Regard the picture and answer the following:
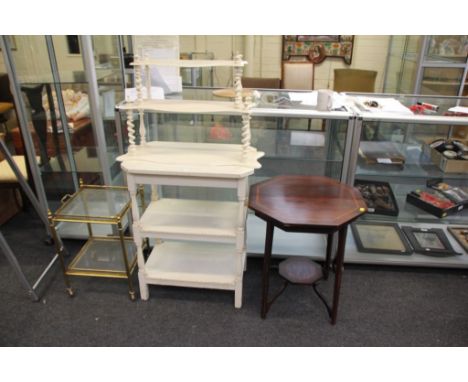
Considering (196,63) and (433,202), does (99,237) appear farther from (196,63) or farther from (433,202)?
(433,202)

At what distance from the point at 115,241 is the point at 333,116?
153 cm

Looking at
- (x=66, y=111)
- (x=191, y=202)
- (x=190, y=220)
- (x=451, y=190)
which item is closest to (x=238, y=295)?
(x=190, y=220)

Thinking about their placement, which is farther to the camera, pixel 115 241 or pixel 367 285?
pixel 115 241

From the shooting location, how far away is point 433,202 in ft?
7.38

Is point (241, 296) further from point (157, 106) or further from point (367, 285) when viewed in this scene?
point (157, 106)

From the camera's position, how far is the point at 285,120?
2168mm

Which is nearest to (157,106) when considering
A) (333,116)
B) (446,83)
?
(333,116)

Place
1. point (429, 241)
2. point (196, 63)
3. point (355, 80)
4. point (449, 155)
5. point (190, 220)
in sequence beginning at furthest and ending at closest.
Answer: point (355, 80)
point (429, 241)
point (449, 155)
point (190, 220)
point (196, 63)

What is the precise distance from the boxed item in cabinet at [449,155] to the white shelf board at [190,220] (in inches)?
53.6

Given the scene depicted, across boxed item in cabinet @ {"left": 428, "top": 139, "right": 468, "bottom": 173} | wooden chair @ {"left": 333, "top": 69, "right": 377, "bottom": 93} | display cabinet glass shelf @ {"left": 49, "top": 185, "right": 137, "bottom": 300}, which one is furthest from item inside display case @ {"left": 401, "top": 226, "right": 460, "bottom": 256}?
wooden chair @ {"left": 333, "top": 69, "right": 377, "bottom": 93}

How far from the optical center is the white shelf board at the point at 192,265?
6.19ft

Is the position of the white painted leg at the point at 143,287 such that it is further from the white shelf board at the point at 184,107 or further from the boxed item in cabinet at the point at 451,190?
the boxed item in cabinet at the point at 451,190

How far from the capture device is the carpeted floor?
174 centimetres

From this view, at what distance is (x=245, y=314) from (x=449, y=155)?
5.28 ft
